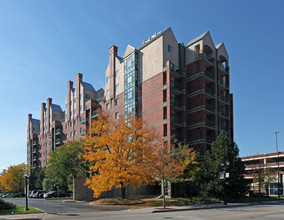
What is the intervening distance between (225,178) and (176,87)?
20625mm

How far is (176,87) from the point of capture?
52.1m

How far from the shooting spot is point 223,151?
37.9 metres

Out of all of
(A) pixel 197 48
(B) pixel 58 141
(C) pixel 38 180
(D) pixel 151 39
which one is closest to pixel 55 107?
(B) pixel 58 141

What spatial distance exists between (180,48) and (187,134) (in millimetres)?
16581

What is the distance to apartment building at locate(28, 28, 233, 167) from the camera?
164 ft

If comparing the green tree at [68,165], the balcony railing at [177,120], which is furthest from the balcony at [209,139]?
the green tree at [68,165]

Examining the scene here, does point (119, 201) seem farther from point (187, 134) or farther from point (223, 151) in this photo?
point (187, 134)

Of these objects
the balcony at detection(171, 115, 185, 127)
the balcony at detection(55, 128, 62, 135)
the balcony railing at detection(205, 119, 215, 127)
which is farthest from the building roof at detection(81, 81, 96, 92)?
the balcony railing at detection(205, 119, 215, 127)

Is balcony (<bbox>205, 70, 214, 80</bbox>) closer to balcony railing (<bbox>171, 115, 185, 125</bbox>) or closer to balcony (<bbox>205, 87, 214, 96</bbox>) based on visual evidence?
balcony (<bbox>205, 87, 214, 96</bbox>)

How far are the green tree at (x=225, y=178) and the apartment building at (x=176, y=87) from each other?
9.95 m

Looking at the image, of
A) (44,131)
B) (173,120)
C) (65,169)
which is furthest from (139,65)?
(44,131)

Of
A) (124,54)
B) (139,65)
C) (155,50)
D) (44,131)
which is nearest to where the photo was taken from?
(155,50)

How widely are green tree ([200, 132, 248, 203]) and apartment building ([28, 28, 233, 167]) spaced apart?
9949mm

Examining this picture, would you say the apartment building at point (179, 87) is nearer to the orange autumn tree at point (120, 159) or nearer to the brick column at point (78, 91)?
the orange autumn tree at point (120, 159)
